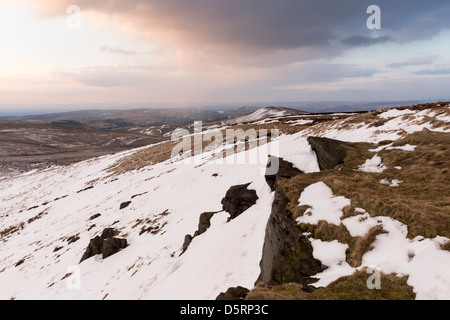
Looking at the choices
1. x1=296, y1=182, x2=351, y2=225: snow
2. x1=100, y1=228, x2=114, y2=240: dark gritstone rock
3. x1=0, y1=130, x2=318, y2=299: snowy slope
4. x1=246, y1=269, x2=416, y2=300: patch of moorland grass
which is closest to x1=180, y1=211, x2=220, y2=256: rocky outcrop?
x1=0, y1=130, x2=318, y2=299: snowy slope

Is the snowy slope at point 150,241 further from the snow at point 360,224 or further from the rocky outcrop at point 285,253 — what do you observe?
the snow at point 360,224

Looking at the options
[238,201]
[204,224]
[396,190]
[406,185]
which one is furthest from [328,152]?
[204,224]

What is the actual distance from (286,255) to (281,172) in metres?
7.66

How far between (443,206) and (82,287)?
919 inches

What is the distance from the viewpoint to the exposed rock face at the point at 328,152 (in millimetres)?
15922

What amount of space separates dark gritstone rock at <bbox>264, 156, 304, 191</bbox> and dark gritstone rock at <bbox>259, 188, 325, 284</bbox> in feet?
14.9

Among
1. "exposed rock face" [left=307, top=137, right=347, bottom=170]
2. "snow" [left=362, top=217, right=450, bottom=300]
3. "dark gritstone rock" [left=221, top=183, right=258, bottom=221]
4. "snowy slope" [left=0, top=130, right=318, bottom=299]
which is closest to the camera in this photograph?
"snow" [left=362, top=217, right=450, bottom=300]

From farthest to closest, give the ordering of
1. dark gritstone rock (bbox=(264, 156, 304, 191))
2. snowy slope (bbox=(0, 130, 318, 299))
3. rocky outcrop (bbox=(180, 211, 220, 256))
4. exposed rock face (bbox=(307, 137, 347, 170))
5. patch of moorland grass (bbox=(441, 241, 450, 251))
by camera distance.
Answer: rocky outcrop (bbox=(180, 211, 220, 256))
exposed rock face (bbox=(307, 137, 347, 170))
dark gritstone rock (bbox=(264, 156, 304, 191))
snowy slope (bbox=(0, 130, 318, 299))
patch of moorland grass (bbox=(441, 241, 450, 251))

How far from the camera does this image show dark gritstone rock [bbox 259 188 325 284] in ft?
27.3

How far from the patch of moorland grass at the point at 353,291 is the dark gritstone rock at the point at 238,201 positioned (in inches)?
397

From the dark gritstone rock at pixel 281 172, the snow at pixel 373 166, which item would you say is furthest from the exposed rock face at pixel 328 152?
the dark gritstone rock at pixel 281 172

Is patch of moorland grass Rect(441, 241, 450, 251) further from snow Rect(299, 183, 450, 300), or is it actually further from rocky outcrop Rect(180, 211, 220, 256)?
rocky outcrop Rect(180, 211, 220, 256)

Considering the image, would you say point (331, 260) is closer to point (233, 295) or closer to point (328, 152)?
point (233, 295)
